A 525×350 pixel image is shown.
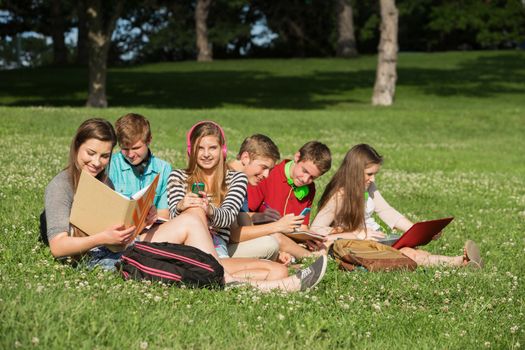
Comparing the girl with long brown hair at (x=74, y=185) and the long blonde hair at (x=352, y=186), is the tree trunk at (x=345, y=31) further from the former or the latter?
the girl with long brown hair at (x=74, y=185)

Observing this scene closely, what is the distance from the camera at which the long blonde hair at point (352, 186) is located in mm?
8555

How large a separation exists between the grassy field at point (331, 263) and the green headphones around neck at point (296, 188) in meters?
1.57

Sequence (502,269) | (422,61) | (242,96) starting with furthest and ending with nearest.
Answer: (422,61)
(242,96)
(502,269)

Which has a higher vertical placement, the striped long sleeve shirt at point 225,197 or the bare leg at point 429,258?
the striped long sleeve shirt at point 225,197

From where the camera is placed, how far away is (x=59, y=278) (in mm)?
6098

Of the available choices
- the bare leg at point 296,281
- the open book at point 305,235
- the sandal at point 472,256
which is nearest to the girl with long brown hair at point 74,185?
the bare leg at point 296,281

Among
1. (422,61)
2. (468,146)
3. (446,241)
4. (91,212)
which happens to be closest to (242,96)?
(468,146)

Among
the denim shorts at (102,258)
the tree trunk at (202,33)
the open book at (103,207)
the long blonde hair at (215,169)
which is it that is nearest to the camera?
the open book at (103,207)

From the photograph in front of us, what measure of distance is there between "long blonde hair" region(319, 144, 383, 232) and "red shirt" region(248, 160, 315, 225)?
0.30 metres

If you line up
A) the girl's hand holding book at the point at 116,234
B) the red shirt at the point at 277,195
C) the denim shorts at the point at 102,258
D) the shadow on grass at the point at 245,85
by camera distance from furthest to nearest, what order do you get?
the shadow on grass at the point at 245,85 → the red shirt at the point at 277,195 → the denim shorts at the point at 102,258 → the girl's hand holding book at the point at 116,234

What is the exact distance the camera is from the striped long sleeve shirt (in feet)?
23.4

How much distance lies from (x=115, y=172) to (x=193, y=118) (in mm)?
15884

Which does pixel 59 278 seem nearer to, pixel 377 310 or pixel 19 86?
pixel 377 310

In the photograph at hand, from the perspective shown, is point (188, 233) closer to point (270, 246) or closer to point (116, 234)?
point (116, 234)
